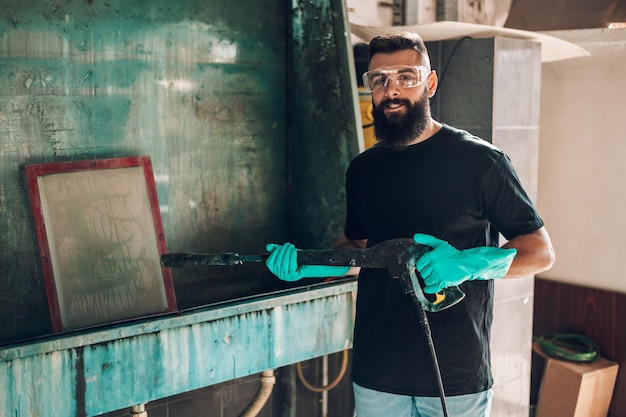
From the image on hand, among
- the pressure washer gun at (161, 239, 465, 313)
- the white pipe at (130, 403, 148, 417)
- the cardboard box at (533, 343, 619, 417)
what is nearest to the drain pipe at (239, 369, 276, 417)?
the white pipe at (130, 403, 148, 417)

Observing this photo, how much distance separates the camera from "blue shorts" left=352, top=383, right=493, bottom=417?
1.88 m

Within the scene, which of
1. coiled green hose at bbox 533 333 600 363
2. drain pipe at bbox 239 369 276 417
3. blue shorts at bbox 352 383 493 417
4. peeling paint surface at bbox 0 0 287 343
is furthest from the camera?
coiled green hose at bbox 533 333 600 363

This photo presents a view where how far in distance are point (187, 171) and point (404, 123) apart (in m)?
0.98

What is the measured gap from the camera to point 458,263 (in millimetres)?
1783

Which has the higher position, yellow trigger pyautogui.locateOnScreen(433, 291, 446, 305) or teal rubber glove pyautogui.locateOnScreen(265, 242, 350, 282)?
teal rubber glove pyautogui.locateOnScreen(265, 242, 350, 282)

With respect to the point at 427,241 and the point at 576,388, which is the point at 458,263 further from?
the point at 576,388

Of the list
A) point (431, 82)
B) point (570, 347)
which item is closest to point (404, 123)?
point (431, 82)

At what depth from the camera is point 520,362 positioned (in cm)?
339

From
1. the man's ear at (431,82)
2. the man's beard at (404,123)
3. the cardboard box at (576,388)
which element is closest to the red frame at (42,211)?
the man's beard at (404,123)

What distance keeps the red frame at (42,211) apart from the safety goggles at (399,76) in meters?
0.87

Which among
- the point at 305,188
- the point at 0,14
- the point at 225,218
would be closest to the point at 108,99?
the point at 0,14

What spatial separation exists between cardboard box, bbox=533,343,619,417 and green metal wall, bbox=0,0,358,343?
162 centimetres

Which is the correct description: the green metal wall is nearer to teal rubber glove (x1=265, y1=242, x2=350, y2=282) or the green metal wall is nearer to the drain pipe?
the drain pipe

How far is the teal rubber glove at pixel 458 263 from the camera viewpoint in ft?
5.86
